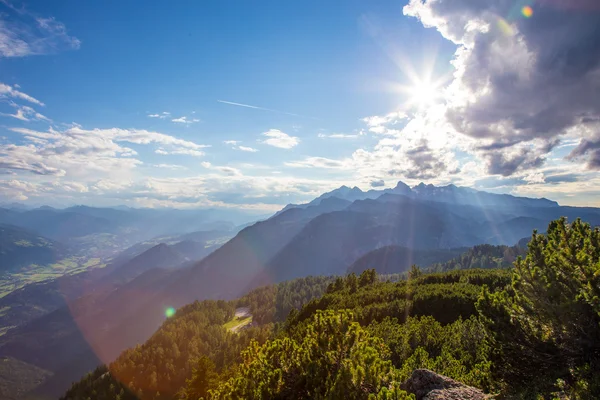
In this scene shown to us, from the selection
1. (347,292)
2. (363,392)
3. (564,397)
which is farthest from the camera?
(347,292)

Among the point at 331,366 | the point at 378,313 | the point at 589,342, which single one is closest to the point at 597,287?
the point at 589,342

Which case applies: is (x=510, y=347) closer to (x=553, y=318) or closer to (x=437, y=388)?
(x=553, y=318)

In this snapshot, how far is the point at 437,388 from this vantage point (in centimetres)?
1838

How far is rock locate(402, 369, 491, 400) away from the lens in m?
17.5

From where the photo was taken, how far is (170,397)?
138 metres

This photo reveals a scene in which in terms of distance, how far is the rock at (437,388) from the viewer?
689 inches

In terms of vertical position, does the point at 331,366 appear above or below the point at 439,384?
above

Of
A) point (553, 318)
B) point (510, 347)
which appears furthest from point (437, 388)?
point (553, 318)

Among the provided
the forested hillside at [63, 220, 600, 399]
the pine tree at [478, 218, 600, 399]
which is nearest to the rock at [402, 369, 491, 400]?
the forested hillside at [63, 220, 600, 399]

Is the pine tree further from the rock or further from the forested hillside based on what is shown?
the rock

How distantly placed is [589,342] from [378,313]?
5836cm

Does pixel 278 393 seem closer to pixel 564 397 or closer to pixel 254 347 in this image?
pixel 254 347

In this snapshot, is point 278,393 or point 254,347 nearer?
point 278,393

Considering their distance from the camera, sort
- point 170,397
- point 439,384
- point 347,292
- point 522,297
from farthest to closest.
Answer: point 170,397 < point 347,292 < point 522,297 < point 439,384
